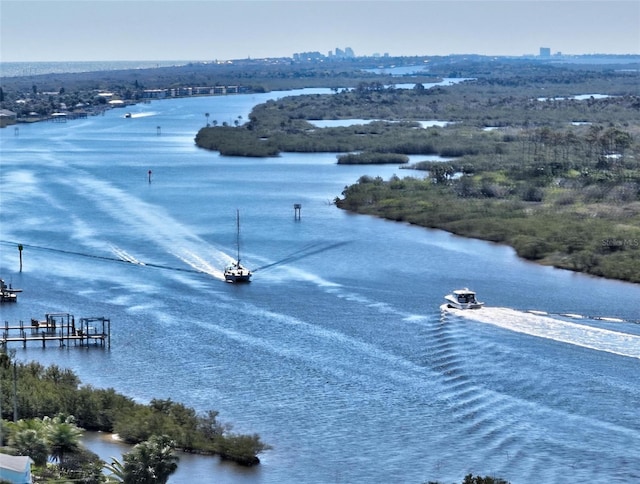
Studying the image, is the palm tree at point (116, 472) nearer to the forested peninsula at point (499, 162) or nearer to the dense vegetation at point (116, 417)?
the dense vegetation at point (116, 417)

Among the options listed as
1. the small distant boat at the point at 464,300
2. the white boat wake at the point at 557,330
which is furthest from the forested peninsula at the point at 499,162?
the white boat wake at the point at 557,330

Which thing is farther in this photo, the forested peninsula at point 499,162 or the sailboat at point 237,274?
the forested peninsula at point 499,162

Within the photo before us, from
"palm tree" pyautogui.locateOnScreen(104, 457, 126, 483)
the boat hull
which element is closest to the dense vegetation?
"palm tree" pyautogui.locateOnScreen(104, 457, 126, 483)

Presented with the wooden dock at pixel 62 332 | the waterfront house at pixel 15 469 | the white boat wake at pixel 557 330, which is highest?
the waterfront house at pixel 15 469

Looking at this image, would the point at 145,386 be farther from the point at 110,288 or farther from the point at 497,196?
the point at 497,196

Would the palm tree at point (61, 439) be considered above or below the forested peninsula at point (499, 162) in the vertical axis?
below

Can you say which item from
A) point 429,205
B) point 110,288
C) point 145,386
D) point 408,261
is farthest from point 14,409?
point 429,205

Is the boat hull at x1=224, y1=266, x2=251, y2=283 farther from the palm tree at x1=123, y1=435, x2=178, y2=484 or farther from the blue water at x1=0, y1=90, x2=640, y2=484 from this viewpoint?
the palm tree at x1=123, y1=435, x2=178, y2=484

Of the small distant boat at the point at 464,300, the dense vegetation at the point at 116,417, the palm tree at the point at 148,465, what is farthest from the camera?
the small distant boat at the point at 464,300
